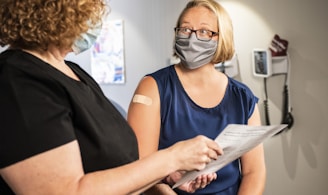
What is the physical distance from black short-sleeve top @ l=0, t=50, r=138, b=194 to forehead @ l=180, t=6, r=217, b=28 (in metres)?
0.61

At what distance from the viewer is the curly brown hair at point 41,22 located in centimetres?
67

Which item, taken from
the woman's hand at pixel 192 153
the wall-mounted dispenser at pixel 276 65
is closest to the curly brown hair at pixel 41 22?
the woman's hand at pixel 192 153

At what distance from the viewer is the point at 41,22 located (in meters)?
0.67

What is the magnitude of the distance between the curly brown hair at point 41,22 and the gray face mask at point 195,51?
2.13 feet

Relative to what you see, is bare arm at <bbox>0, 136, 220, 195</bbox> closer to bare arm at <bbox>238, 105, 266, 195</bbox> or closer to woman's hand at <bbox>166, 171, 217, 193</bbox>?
woman's hand at <bbox>166, 171, 217, 193</bbox>

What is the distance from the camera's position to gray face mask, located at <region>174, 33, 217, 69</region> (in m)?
1.32

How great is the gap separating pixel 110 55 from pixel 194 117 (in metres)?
2.11

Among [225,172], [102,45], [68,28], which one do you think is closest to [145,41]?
[102,45]

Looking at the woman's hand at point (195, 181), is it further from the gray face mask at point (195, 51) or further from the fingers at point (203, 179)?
the gray face mask at point (195, 51)

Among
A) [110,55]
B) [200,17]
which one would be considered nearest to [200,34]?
[200,17]

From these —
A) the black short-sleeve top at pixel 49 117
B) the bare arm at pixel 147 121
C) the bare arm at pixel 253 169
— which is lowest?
the bare arm at pixel 253 169

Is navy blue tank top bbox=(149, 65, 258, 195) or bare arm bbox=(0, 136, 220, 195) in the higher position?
bare arm bbox=(0, 136, 220, 195)

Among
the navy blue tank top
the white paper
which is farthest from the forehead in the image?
the white paper

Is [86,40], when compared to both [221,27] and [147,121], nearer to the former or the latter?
[147,121]
